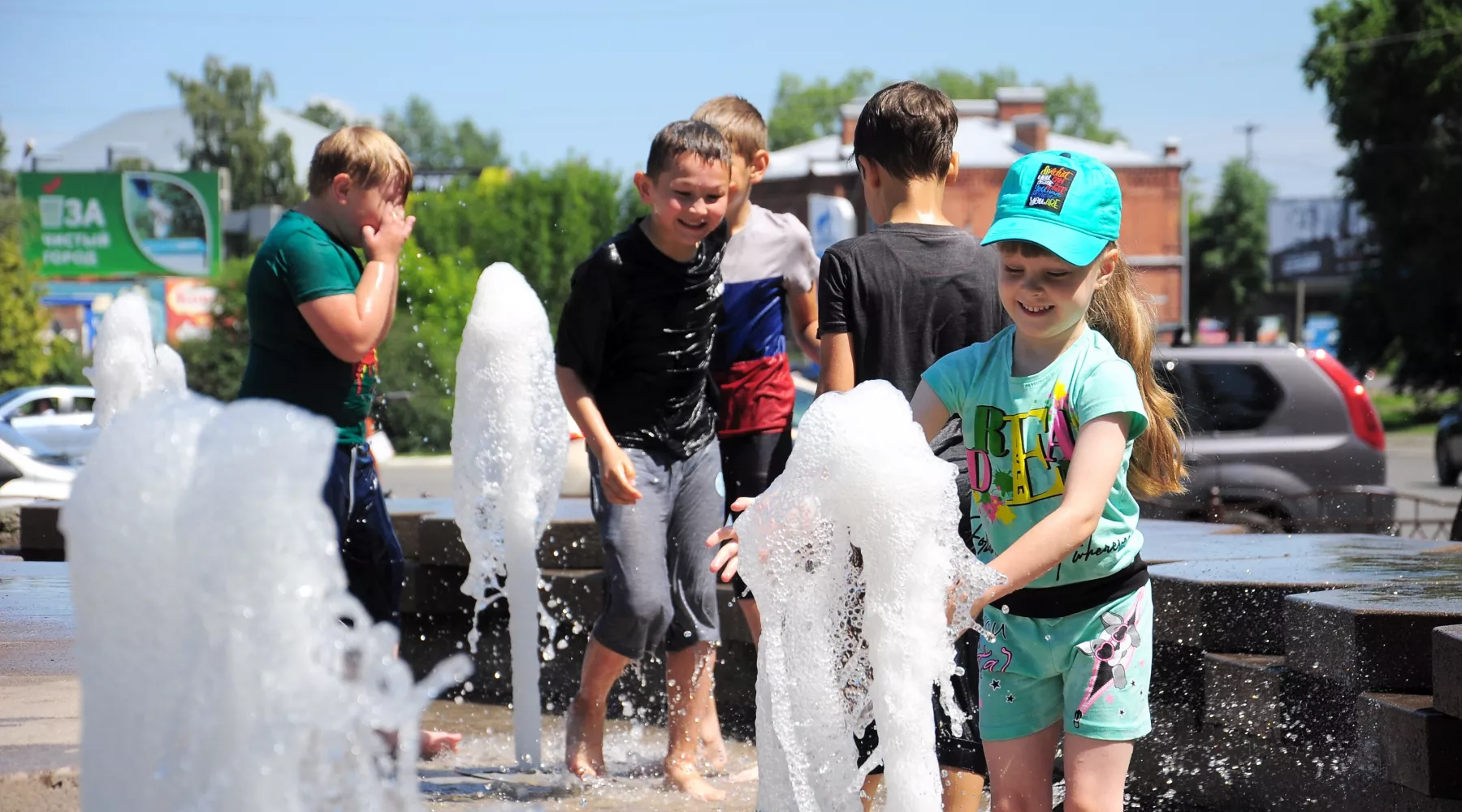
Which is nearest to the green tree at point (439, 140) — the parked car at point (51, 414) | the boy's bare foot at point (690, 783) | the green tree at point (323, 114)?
the green tree at point (323, 114)

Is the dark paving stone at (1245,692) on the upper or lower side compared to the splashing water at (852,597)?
lower

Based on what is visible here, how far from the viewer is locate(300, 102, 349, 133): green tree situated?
99.5 meters

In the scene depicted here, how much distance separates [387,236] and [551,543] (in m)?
1.95

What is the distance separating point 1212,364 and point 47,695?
7841mm

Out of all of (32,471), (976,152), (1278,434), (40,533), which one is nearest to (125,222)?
(976,152)

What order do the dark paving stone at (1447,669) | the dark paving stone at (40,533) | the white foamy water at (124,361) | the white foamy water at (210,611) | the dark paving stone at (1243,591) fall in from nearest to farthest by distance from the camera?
1. the white foamy water at (210,611)
2. the dark paving stone at (1447,669)
3. the dark paving stone at (1243,591)
4. the dark paving stone at (40,533)
5. the white foamy water at (124,361)

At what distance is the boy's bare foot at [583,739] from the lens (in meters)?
4.07

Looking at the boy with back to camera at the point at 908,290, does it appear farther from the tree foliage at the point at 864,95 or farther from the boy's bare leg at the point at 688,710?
the tree foliage at the point at 864,95

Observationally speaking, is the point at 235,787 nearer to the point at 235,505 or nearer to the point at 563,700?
the point at 235,505

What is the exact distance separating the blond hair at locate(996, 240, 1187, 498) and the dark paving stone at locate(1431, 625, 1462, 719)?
0.53m

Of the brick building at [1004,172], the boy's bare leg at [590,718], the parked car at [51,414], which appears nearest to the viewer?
the boy's bare leg at [590,718]

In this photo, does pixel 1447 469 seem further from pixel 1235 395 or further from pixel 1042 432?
pixel 1042 432

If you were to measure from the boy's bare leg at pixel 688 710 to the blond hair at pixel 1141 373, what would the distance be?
1.63 metres

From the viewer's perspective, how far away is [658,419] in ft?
13.2
